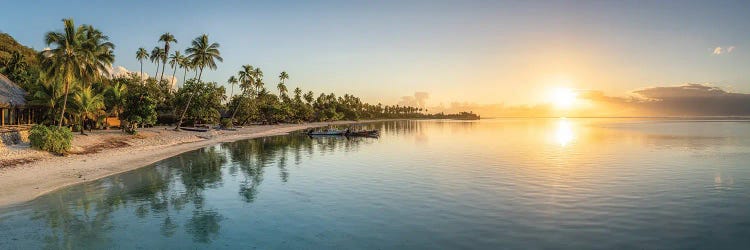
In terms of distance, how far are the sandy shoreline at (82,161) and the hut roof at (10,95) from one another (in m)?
8.82

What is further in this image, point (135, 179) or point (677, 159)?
point (677, 159)

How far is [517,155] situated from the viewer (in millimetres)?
52250

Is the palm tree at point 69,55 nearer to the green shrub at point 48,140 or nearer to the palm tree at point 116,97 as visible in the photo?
the green shrub at point 48,140

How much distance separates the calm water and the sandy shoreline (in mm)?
1743

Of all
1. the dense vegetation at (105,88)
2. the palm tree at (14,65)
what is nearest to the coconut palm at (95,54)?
the dense vegetation at (105,88)

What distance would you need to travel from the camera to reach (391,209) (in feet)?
74.1

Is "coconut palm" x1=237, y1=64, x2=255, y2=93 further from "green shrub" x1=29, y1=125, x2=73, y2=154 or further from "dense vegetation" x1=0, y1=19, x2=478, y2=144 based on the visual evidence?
"green shrub" x1=29, y1=125, x2=73, y2=154

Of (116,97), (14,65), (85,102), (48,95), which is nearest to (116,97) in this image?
(116,97)

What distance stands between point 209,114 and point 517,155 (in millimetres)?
57070

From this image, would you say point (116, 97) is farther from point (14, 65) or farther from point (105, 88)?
point (14, 65)

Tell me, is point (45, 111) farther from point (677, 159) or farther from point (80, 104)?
point (677, 159)

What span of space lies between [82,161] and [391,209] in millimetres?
29164

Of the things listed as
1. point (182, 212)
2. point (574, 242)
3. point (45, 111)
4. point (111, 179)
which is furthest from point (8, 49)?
point (574, 242)

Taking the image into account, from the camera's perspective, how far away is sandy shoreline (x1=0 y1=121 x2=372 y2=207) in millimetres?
26094
